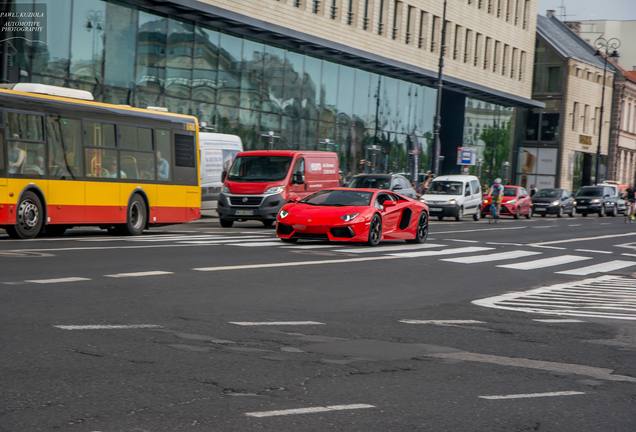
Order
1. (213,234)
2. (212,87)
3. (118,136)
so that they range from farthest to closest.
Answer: (212,87), (213,234), (118,136)

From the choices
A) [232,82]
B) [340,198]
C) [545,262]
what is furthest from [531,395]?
[232,82]

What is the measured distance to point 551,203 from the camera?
204 ft

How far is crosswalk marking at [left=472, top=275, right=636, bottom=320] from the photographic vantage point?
12891 millimetres

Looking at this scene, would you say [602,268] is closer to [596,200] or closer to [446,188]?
[446,188]

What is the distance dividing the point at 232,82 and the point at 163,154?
59.2 ft

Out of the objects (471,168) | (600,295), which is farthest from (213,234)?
(471,168)

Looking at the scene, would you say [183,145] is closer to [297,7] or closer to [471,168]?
[297,7]

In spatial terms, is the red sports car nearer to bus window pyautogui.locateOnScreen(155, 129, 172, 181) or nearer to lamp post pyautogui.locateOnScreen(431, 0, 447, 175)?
bus window pyautogui.locateOnScreen(155, 129, 172, 181)

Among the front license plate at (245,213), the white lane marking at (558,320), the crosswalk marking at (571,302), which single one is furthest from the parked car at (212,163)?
the white lane marking at (558,320)

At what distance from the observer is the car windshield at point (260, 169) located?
31109 mm

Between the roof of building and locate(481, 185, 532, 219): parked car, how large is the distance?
1355 inches

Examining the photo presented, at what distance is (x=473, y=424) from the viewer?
615 cm

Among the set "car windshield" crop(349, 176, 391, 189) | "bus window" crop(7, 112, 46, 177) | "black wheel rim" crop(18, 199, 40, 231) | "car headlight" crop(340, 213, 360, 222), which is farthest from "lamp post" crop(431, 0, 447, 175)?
"black wheel rim" crop(18, 199, 40, 231)

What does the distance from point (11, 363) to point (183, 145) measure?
20.0 metres
